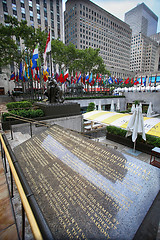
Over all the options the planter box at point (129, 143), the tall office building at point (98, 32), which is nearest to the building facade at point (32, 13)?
the tall office building at point (98, 32)

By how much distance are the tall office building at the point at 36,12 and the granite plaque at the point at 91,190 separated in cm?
4695

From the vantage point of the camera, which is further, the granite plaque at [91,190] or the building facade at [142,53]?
the building facade at [142,53]

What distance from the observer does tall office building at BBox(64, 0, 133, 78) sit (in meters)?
70.4

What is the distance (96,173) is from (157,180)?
3.57 ft

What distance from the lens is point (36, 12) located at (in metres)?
49.6

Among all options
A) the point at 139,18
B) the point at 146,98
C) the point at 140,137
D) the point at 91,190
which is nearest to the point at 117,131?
the point at 140,137

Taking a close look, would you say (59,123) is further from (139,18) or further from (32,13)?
(139,18)

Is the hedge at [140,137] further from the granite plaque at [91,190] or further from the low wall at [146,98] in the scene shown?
the low wall at [146,98]

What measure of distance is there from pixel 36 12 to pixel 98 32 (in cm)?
4362

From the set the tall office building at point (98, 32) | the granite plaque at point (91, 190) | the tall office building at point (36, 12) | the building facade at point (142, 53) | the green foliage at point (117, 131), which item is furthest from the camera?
the building facade at point (142, 53)

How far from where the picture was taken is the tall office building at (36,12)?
4322cm

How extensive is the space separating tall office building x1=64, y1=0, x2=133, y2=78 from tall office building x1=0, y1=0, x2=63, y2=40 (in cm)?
1641

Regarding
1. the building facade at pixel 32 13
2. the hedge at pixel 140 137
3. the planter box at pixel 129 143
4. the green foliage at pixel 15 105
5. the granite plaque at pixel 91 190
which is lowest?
the planter box at pixel 129 143

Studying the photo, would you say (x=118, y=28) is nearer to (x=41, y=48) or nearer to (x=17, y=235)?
(x=41, y=48)
